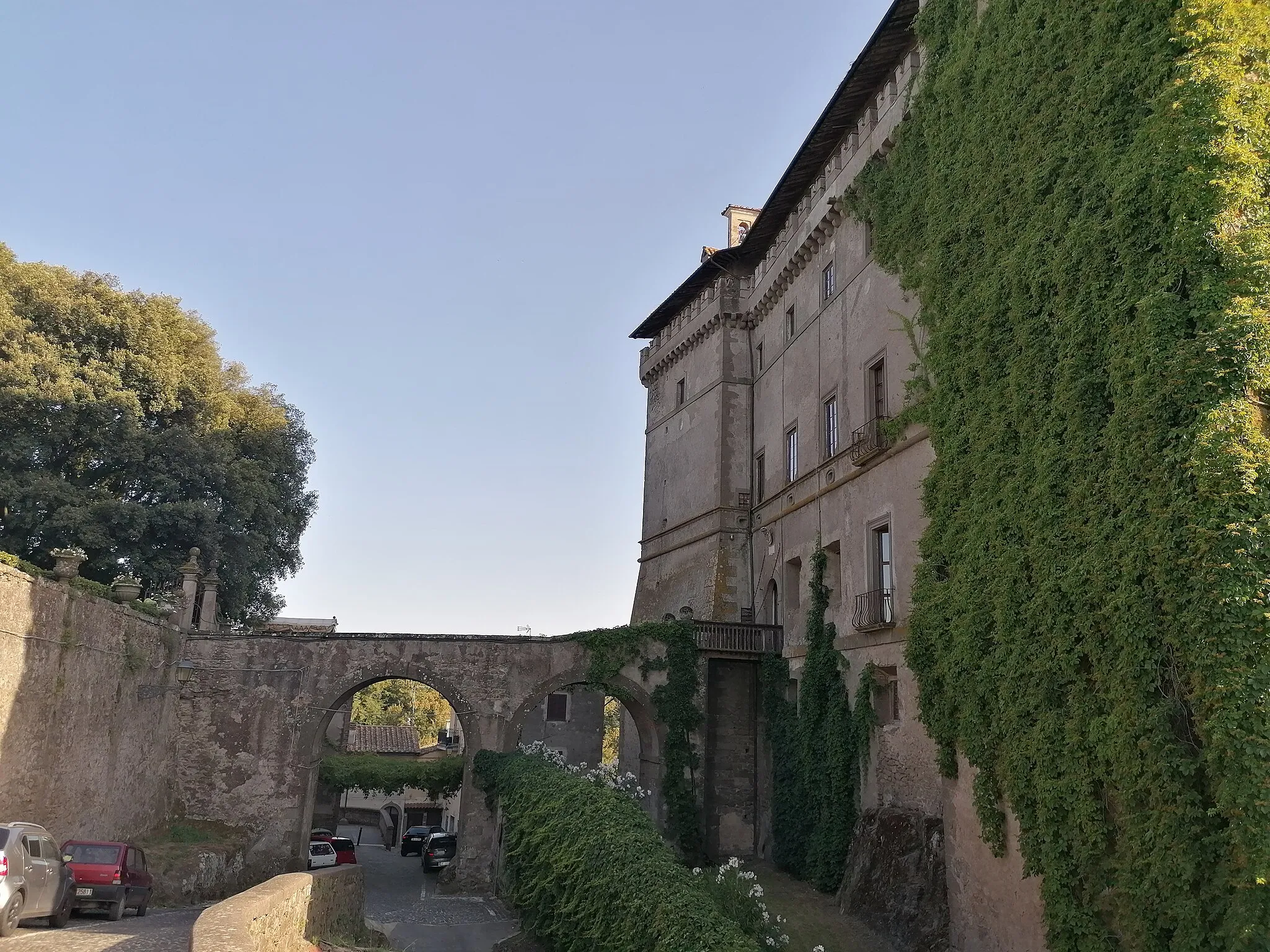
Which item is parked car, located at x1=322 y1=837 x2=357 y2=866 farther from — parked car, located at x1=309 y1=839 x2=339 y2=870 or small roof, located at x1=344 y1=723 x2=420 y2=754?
small roof, located at x1=344 y1=723 x2=420 y2=754

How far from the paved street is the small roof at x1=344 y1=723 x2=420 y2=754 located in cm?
1782

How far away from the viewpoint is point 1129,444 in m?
11.7

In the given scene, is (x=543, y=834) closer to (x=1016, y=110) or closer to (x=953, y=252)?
(x=953, y=252)

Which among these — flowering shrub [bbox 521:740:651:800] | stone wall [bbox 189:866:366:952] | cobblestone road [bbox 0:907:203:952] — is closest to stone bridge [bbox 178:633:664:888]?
flowering shrub [bbox 521:740:651:800]

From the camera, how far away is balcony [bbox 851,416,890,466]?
2019 cm

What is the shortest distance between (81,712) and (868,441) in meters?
16.6

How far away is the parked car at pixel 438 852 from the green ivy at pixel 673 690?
9.62m

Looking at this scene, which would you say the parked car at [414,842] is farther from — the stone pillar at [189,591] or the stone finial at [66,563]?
the stone finial at [66,563]

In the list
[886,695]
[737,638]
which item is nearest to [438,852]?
[737,638]

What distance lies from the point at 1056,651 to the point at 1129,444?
2896 mm

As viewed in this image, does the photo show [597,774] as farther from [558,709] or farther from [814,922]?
[558,709]

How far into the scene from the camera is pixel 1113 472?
470 inches

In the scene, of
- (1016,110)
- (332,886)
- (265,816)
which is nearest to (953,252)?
(1016,110)

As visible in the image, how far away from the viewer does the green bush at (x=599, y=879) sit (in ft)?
37.8
